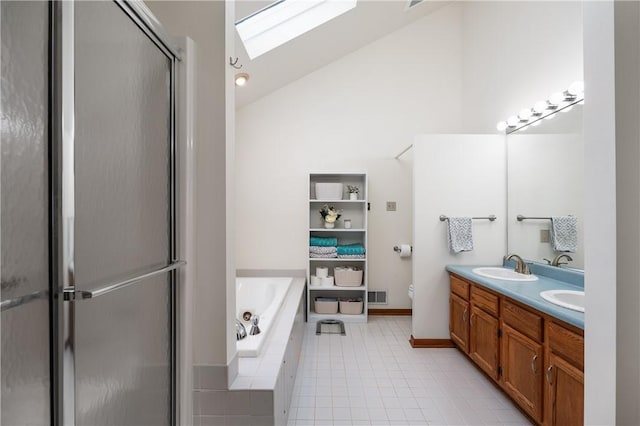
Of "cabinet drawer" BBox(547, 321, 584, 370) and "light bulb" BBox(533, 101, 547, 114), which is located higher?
"light bulb" BBox(533, 101, 547, 114)

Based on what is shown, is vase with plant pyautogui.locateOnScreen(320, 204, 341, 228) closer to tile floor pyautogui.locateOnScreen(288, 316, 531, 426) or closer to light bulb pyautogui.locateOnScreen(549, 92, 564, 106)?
tile floor pyautogui.locateOnScreen(288, 316, 531, 426)

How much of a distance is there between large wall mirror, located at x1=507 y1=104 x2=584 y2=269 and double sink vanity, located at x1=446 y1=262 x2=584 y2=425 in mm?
186

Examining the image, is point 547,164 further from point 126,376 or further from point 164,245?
point 126,376

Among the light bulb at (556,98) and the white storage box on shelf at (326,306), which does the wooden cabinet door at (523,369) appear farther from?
the white storage box on shelf at (326,306)

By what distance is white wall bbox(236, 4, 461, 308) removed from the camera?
3.97 m

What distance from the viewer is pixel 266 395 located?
1.38 m

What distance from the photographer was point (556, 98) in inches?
96.0

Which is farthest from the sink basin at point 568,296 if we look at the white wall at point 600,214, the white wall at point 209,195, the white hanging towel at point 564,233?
the white wall at point 209,195

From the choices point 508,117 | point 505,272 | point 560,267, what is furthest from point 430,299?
point 508,117

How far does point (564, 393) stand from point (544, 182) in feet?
5.47

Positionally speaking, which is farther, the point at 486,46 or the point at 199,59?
the point at 486,46

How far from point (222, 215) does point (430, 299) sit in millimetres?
2392

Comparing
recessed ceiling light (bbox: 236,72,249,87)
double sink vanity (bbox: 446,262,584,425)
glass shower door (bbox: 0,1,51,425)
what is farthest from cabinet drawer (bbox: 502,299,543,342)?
recessed ceiling light (bbox: 236,72,249,87)

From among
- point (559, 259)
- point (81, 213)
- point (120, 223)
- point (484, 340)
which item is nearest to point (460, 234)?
point (559, 259)
